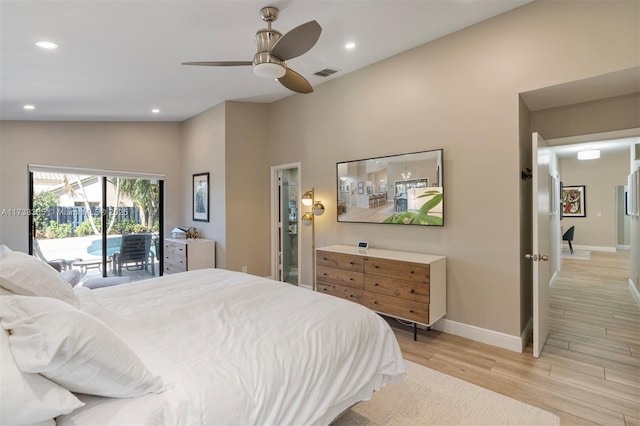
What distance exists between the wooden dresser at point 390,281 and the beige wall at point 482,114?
0.28 meters

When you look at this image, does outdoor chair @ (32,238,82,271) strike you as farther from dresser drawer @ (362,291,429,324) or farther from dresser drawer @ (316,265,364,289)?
dresser drawer @ (362,291,429,324)

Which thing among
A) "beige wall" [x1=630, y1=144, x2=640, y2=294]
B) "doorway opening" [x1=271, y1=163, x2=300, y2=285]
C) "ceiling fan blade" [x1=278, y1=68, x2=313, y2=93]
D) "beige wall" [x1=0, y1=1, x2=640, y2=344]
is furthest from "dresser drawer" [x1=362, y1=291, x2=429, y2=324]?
"beige wall" [x1=630, y1=144, x2=640, y2=294]

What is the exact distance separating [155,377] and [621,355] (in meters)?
3.84

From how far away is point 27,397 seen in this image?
92 centimetres

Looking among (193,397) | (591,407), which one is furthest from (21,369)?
(591,407)

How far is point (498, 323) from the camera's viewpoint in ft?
10.2

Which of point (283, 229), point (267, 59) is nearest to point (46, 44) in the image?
point (267, 59)

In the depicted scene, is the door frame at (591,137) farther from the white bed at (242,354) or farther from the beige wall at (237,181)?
the beige wall at (237,181)

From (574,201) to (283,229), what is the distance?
9093 mm

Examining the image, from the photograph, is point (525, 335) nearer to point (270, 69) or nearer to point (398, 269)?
point (398, 269)

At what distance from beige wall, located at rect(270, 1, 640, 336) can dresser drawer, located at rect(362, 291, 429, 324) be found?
0.50 m

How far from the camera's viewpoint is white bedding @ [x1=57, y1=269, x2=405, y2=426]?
1139 millimetres

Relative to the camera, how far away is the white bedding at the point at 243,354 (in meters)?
1.14

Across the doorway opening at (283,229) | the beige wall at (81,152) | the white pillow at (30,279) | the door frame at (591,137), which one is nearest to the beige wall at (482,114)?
the door frame at (591,137)
